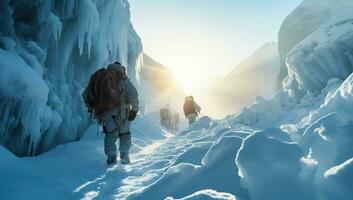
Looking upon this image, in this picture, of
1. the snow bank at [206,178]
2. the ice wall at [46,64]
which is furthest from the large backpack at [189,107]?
the snow bank at [206,178]

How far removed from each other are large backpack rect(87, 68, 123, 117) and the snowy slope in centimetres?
5720

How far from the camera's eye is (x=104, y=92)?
6.94m

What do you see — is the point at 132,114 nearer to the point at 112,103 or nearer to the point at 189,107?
the point at 112,103

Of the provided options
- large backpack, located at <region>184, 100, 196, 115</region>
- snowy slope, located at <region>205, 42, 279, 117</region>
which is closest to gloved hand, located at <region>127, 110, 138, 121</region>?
large backpack, located at <region>184, 100, 196, 115</region>

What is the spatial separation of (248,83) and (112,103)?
6271cm

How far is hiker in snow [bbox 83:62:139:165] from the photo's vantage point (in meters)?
6.94

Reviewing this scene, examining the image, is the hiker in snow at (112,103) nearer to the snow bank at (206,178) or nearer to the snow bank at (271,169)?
the snow bank at (206,178)

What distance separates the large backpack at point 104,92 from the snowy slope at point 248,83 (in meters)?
57.2

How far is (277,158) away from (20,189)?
2.52 metres

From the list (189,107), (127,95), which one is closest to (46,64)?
(127,95)

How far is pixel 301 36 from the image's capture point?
31422 mm

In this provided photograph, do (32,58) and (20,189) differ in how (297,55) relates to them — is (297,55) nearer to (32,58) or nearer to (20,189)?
(32,58)

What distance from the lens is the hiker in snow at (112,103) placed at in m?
6.94

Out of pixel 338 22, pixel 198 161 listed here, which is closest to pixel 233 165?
pixel 198 161
